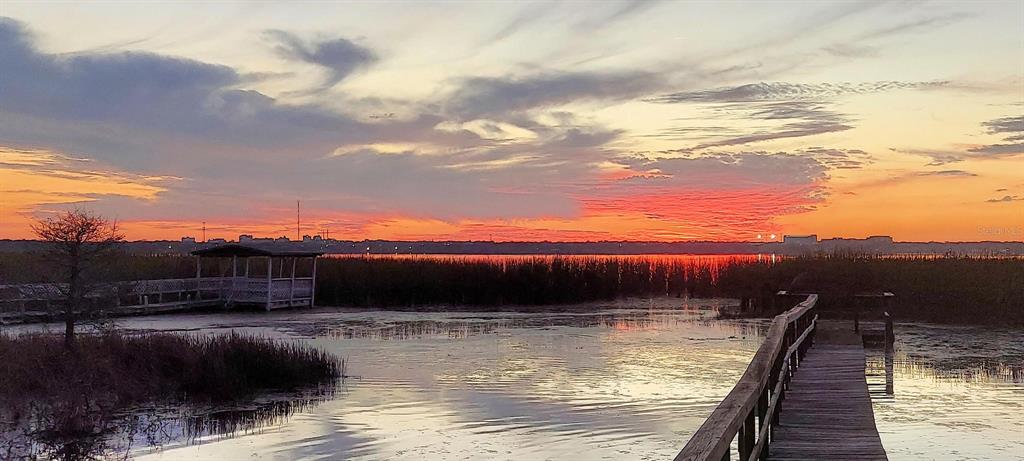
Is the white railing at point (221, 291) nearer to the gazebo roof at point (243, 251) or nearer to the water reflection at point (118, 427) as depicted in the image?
the gazebo roof at point (243, 251)

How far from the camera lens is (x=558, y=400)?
54.3 ft

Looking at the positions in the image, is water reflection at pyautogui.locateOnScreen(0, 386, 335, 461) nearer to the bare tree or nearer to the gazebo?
the bare tree

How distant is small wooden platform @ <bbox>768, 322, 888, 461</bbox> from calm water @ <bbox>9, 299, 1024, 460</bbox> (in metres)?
0.83

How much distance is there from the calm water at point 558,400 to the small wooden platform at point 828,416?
826mm

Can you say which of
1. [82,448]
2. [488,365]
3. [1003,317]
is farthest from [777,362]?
[1003,317]

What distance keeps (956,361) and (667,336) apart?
8.83 metres

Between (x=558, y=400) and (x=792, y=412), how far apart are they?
5.87 meters

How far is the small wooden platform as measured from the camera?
29.7 ft

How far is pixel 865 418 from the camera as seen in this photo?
35.0ft

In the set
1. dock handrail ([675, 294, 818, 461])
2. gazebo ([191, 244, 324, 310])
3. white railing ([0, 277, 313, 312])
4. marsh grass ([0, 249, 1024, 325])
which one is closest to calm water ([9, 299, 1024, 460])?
dock handrail ([675, 294, 818, 461])

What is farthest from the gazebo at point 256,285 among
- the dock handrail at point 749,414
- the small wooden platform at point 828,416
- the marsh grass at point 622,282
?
the dock handrail at point 749,414

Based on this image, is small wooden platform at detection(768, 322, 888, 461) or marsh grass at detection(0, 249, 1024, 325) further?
marsh grass at detection(0, 249, 1024, 325)

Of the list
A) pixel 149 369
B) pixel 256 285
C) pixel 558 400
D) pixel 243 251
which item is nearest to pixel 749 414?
pixel 558 400

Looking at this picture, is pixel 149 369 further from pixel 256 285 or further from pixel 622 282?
pixel 622 282
